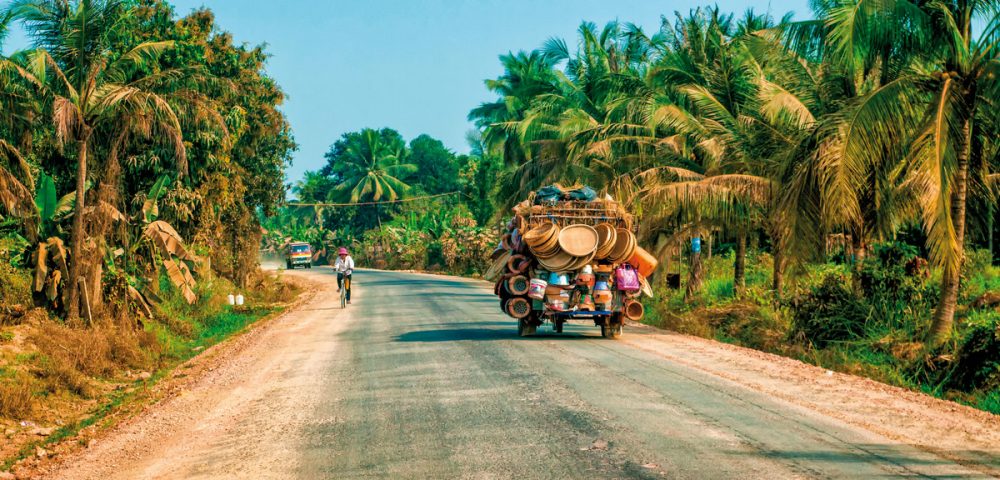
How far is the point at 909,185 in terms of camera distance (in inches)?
679

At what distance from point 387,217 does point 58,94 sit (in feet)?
213

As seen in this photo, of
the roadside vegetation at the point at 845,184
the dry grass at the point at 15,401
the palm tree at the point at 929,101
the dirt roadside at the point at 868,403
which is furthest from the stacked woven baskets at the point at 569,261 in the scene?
the dry grass at the point at 15,401

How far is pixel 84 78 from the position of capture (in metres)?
17.2

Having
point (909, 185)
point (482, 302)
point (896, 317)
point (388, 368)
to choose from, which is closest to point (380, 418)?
point (388, 368)

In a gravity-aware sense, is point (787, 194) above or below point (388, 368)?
above

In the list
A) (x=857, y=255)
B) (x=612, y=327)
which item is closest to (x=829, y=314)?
(x=857, y=255)

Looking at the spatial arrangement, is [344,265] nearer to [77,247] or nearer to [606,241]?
[77,247]

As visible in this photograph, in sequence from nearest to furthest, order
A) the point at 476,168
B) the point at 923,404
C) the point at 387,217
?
the point at 923,404 → the point at 476,168 → the point at 387,217

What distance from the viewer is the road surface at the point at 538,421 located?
709 centimetres

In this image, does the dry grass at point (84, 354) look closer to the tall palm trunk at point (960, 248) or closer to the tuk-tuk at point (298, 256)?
the tall palm trunk at point (960, 248)

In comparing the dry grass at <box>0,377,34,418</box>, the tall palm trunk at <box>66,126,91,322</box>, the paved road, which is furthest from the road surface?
the tall palm trunk at <box>66,126,91,322</box>

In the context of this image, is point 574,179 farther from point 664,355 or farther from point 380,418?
point 380,418

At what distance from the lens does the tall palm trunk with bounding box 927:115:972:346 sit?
14320 mm

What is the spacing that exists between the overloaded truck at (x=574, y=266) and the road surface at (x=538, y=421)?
109cm
